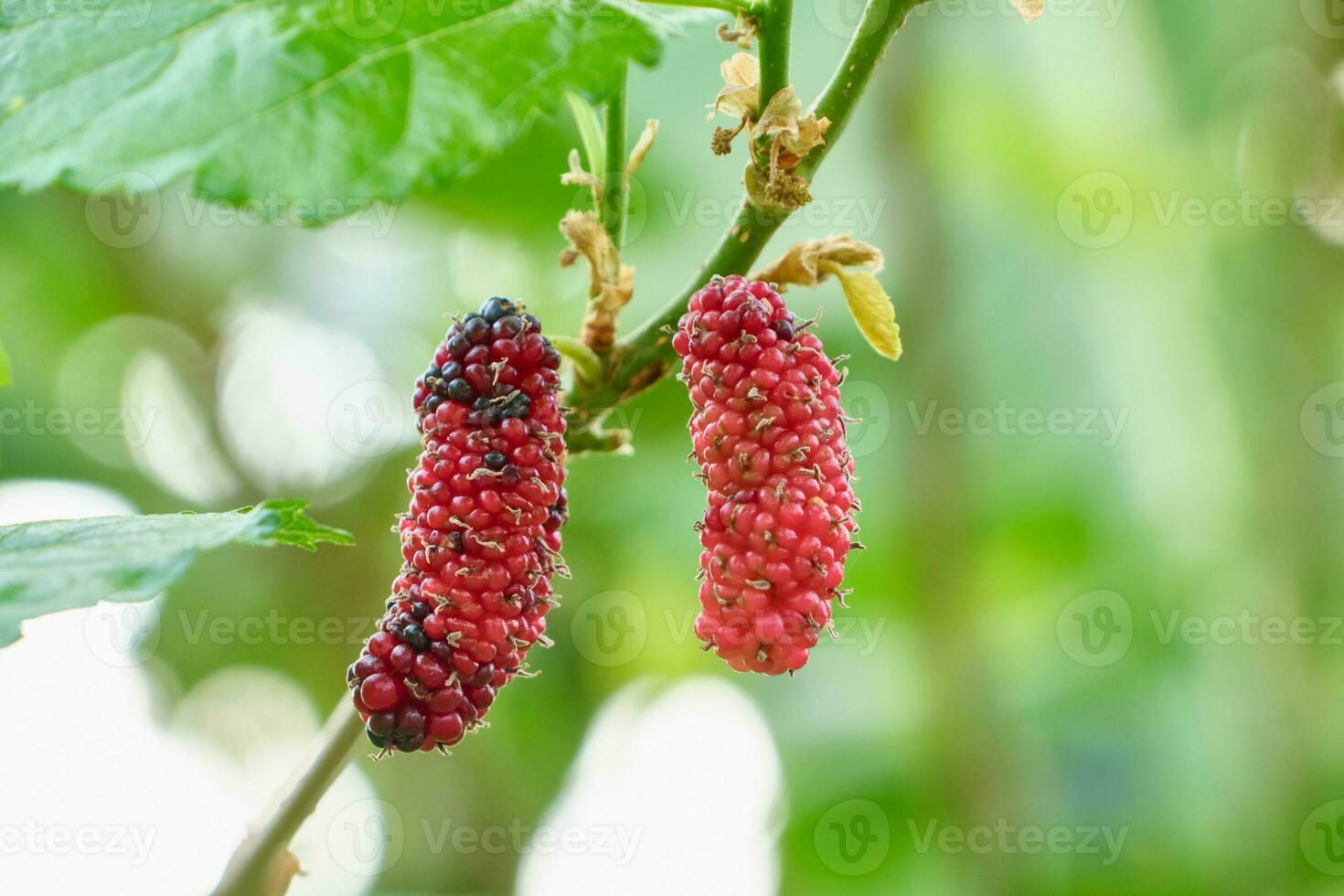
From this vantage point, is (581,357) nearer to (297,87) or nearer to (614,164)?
(614,164)

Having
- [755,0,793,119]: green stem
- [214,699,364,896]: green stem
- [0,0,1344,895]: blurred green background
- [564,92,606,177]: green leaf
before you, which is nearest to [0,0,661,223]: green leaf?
[755,0,793,119]: green stem

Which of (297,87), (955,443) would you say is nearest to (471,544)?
(297,87)

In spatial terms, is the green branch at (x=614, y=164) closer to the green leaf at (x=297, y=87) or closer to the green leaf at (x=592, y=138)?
the green leaf at (x=592, y=138)

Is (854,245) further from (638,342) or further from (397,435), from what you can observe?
(397,435)

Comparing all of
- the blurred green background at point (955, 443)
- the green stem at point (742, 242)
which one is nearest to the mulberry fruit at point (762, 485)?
the green stem at point (742, 242)

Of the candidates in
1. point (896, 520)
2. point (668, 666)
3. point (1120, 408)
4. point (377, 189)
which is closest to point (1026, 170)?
point (1120, 408)

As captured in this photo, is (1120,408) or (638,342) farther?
(1120,408)

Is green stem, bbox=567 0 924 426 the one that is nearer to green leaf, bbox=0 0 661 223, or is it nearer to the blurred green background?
green leaf, bbox=0 0 661 223
